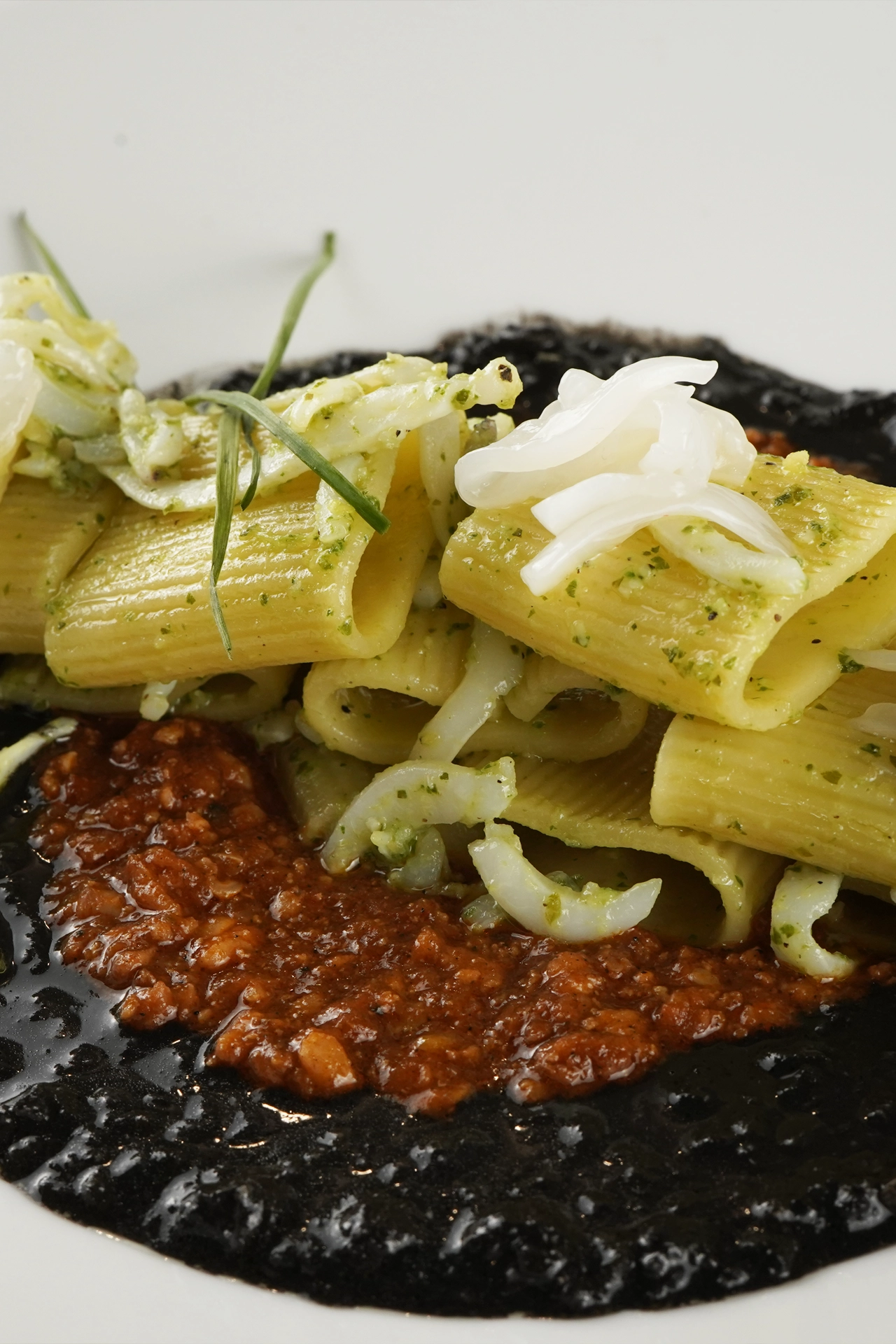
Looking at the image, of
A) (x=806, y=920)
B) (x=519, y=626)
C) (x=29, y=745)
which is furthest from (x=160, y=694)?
(x=806, y=920)

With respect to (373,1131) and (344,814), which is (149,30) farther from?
(373,1131)

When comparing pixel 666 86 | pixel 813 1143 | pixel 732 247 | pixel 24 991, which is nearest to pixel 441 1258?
pixel 813 1143

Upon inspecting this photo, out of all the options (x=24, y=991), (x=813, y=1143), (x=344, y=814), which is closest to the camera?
(x=813, y=1143)

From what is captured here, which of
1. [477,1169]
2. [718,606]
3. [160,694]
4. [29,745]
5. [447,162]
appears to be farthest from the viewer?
[447,162]

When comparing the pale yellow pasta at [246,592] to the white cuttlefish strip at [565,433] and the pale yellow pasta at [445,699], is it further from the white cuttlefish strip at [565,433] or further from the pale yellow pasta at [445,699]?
the white cuttlefish strip at [565,433]

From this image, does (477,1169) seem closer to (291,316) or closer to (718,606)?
(718,606)

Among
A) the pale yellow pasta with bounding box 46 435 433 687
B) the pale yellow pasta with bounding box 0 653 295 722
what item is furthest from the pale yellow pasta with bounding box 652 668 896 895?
the pale yellow pasta with bounding box 0 653 295 722

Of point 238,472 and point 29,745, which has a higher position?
point 238,472
